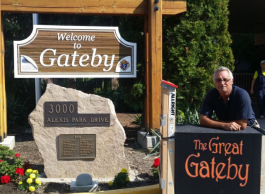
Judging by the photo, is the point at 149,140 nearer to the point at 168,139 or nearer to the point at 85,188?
the point at 85,188

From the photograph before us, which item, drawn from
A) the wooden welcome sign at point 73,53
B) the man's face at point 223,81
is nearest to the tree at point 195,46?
the wooden welcome sign at point 73,53

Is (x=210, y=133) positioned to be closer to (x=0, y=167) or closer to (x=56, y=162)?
(x=56, y=162)

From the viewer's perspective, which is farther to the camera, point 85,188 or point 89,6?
point 89,6

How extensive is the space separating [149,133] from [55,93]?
2.45 m

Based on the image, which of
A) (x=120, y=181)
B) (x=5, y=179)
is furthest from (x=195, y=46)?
(x=5, y=179)

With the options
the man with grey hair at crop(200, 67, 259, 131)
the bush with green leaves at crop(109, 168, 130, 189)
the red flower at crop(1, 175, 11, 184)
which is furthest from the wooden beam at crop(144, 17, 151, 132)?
the red flower at crop(1, 175, 11, 184)

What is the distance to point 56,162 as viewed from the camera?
531 centimetres

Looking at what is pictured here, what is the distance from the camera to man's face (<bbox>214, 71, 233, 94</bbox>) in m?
3.98

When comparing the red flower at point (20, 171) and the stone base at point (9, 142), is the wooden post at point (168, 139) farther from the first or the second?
the stone base at point (9, 142)

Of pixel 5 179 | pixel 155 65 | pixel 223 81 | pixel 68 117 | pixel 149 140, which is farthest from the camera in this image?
pixel 155 65

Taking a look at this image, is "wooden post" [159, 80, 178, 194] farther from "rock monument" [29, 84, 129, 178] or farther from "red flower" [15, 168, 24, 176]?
"red flower" [15, 168, 24, 176]

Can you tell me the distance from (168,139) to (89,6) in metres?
4.03

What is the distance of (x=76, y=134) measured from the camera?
5363 mm

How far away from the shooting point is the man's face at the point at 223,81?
3977 mm
